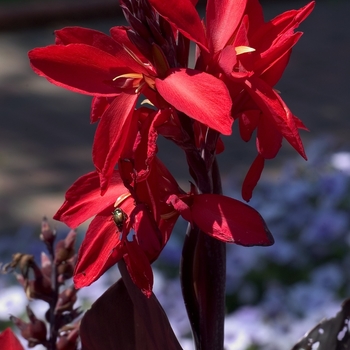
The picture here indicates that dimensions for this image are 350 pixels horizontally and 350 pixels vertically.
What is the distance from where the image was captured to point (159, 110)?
1.59ft

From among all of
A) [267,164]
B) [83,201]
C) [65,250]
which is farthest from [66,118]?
[83,201]

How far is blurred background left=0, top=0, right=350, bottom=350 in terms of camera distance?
5.48 feet

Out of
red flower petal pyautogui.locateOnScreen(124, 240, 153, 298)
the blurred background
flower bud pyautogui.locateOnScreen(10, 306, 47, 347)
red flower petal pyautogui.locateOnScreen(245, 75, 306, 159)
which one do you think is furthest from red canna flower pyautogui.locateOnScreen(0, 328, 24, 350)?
the blurred background

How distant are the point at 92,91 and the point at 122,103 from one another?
0.02 m

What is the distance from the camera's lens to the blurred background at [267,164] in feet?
5.48

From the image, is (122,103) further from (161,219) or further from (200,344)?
(200,344)

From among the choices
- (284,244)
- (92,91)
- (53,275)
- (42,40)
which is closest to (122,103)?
(92,91)

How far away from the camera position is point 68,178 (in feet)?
8.79

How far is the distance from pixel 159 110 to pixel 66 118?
2.74 meters

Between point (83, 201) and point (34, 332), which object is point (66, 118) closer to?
point (34, 332)

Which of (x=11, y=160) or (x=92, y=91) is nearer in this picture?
(x=92, y=91)

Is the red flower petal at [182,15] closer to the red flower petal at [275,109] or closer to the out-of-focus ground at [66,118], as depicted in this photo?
the red flower petal at [275,109]

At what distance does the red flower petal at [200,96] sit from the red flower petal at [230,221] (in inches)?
2.9

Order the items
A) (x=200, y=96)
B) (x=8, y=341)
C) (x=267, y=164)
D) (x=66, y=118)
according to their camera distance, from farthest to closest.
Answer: (x=66, y=118), (x=267, y=164), (x=8, y=341), (x=200, y=96)
